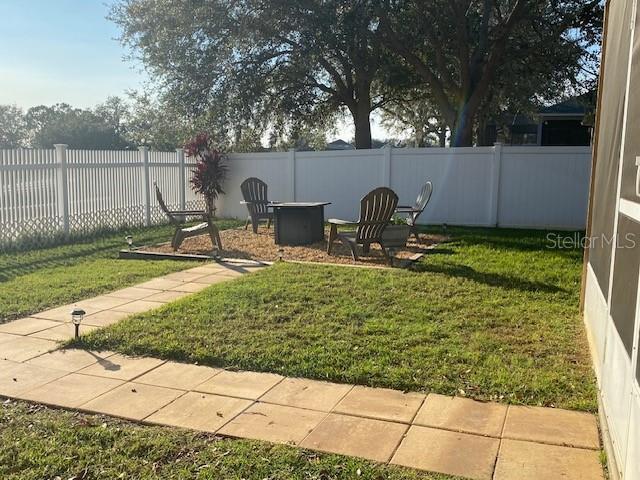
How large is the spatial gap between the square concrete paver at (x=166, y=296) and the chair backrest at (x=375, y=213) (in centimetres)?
268

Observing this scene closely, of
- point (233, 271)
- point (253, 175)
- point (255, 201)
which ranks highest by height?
point (253, 175)

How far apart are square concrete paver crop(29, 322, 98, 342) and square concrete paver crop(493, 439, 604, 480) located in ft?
11.3

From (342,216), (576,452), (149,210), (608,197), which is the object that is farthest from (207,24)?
(576,452)

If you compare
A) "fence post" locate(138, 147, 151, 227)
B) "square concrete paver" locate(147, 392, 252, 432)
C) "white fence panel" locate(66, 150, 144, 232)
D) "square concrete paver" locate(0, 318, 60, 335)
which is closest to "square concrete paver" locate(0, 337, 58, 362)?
"square concrete paver" locate(0, 318, 60, 335)

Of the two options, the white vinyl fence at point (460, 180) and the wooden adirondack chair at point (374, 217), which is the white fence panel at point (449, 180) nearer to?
the white vinyl fence at point (460, 180)

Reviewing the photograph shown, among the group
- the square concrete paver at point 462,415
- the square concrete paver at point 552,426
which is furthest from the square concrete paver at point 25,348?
the square concrete paver at point 552,426

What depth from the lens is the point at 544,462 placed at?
2674 millimetres

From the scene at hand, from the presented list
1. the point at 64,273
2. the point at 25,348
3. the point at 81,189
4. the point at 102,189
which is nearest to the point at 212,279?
the point at 64,273

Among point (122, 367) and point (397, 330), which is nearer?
point (122, 367)

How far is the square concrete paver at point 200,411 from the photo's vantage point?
10.3ft

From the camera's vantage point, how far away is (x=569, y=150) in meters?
11.2

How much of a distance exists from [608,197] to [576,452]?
1723 mm

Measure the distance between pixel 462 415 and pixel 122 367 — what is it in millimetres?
2344

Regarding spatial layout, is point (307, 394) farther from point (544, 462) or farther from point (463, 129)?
point (463, 129)
